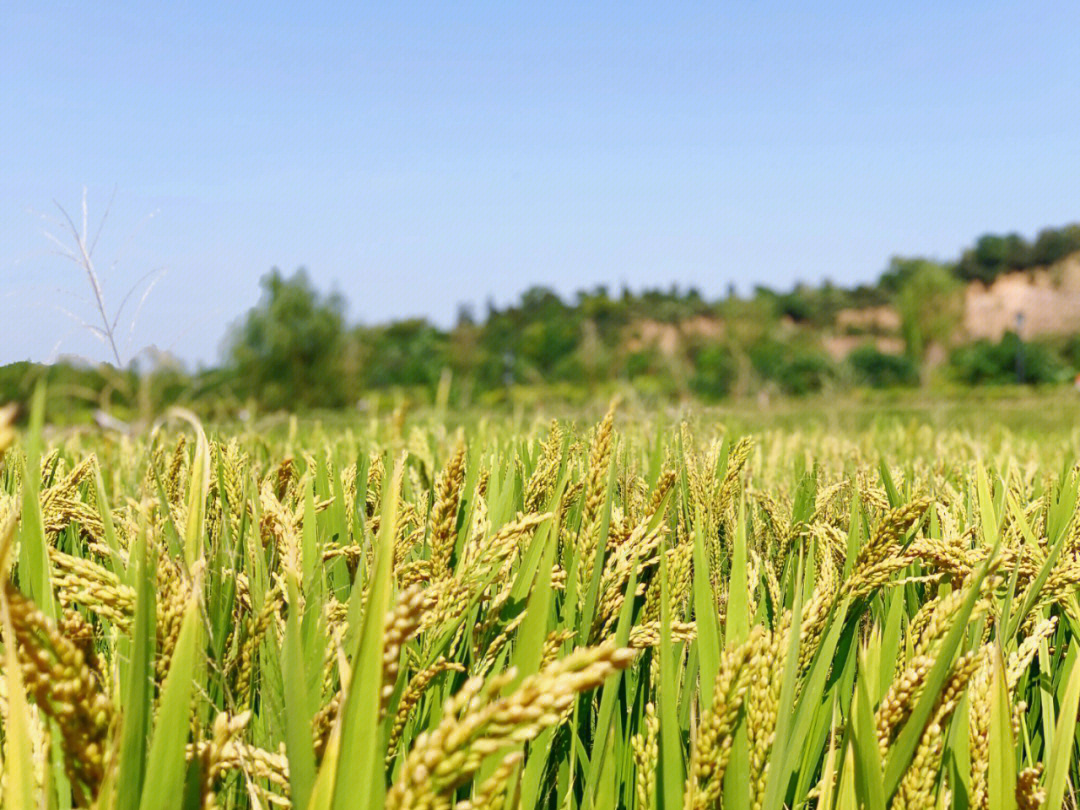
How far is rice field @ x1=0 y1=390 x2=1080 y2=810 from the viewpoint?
Answer: 0.61 m

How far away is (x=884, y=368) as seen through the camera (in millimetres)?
31109

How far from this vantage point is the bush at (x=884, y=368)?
30625 mm

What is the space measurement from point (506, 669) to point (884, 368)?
33013 millimetres

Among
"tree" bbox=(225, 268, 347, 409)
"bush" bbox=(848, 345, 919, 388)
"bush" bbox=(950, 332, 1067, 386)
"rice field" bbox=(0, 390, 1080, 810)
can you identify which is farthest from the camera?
"bush" bbox=(848, 345, 919, 388)

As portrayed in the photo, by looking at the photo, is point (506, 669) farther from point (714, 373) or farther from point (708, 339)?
point (708, 339)

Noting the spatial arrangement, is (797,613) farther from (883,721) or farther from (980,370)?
(980,370)

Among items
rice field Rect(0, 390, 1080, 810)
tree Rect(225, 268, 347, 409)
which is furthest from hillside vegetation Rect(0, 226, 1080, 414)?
rice field Rect(0, 390, 1080, 810)

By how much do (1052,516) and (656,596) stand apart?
911 millimetres

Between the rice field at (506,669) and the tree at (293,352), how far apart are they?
2424cm

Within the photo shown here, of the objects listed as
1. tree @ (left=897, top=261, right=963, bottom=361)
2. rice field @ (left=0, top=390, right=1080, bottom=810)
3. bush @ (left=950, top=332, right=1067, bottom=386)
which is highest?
tree @ (left=897, top=261, right=963, bottom=361)

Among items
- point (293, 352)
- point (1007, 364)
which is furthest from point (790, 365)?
point (293, 352)

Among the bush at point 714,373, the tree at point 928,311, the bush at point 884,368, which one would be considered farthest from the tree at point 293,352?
the tree at point 928,311

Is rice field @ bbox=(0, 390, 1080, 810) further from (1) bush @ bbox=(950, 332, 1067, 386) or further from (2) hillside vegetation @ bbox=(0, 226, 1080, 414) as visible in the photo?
(1) bush @ bbox=(950, 332, 1067, 386)

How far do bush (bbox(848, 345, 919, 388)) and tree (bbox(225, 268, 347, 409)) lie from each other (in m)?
18.4
